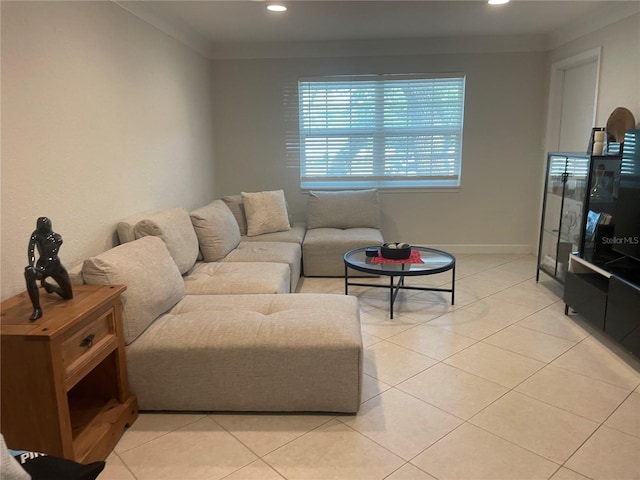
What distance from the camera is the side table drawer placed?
1761 millimetres

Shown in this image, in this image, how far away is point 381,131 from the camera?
17.5ft

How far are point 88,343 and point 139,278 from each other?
48 centimetres

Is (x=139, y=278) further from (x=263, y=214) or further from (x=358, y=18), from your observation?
(x=358, y=18)

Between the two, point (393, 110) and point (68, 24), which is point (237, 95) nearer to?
point (393, 110)

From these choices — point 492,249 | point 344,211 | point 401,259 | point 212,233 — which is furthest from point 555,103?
point 212,233

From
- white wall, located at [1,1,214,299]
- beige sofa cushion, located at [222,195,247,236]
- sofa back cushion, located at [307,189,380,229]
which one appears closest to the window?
sofa back cushion, located at [307,189,380,229]

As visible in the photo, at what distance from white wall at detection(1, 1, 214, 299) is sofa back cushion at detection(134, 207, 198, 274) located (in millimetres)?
230

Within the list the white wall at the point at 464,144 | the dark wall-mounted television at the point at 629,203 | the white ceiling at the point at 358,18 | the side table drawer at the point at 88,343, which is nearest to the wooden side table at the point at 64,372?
the side table drawer at the point at 88,343

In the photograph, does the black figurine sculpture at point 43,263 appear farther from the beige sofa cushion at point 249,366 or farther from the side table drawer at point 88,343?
the beige sofa cushion at point 249,366

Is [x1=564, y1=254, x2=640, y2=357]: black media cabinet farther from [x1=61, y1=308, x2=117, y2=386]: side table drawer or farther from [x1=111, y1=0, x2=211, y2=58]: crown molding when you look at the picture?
[x1=111, y1=0, x2=211, y2=58]: crown molding

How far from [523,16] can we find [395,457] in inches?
154

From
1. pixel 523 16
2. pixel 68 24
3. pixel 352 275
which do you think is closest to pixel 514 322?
pixel 352 275

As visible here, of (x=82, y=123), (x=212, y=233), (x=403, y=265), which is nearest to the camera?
(x=82, y=123)

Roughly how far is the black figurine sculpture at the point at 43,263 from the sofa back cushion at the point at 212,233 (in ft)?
5.67
